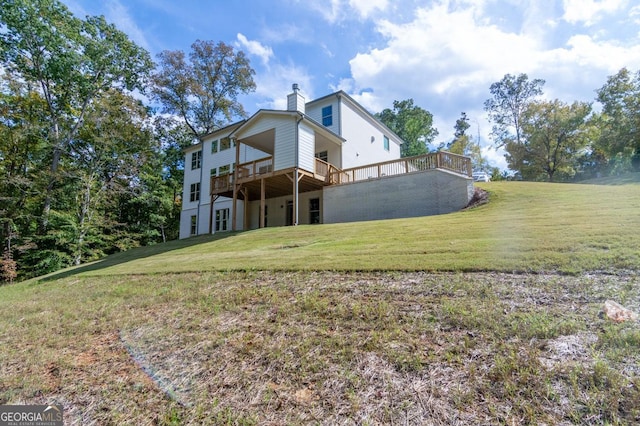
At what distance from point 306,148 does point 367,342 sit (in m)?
13.7

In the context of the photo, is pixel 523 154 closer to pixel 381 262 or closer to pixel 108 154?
pixel 381 262

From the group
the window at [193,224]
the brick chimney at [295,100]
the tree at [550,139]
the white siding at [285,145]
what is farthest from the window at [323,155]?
the tree at [550,139]

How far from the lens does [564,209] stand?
912 cm

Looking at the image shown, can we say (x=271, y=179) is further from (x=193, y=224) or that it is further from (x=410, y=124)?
(x=410, y=124)

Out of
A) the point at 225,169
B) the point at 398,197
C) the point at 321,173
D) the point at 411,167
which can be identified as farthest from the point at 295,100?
the point at 225,169

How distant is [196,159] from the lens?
977 inches

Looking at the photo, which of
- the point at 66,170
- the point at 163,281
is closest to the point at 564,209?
the point at 163,281

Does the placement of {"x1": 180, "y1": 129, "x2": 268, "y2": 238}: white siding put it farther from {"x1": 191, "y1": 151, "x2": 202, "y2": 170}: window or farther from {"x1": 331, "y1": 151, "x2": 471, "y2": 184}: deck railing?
{"x1": 331, "y1": 151, "x2": 471, "y2": 184}: deck railing

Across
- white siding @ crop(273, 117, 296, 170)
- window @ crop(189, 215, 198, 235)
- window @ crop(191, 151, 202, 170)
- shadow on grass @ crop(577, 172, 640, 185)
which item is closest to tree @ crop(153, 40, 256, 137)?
window @ crop(191, 151, 202, 170)

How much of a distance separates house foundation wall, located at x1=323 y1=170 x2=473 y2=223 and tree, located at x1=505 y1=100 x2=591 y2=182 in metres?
21.8

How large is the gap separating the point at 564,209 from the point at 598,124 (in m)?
27.0

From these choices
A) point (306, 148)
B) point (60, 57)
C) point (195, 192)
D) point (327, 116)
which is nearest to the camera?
point (306, 148)

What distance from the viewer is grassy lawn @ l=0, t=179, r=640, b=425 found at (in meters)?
2.37

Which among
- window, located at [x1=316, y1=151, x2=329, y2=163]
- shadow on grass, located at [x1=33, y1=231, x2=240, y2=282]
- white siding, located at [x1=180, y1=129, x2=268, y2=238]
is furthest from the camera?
white siding, located at [x1=180, y1=129, x2=268, y2=238]
